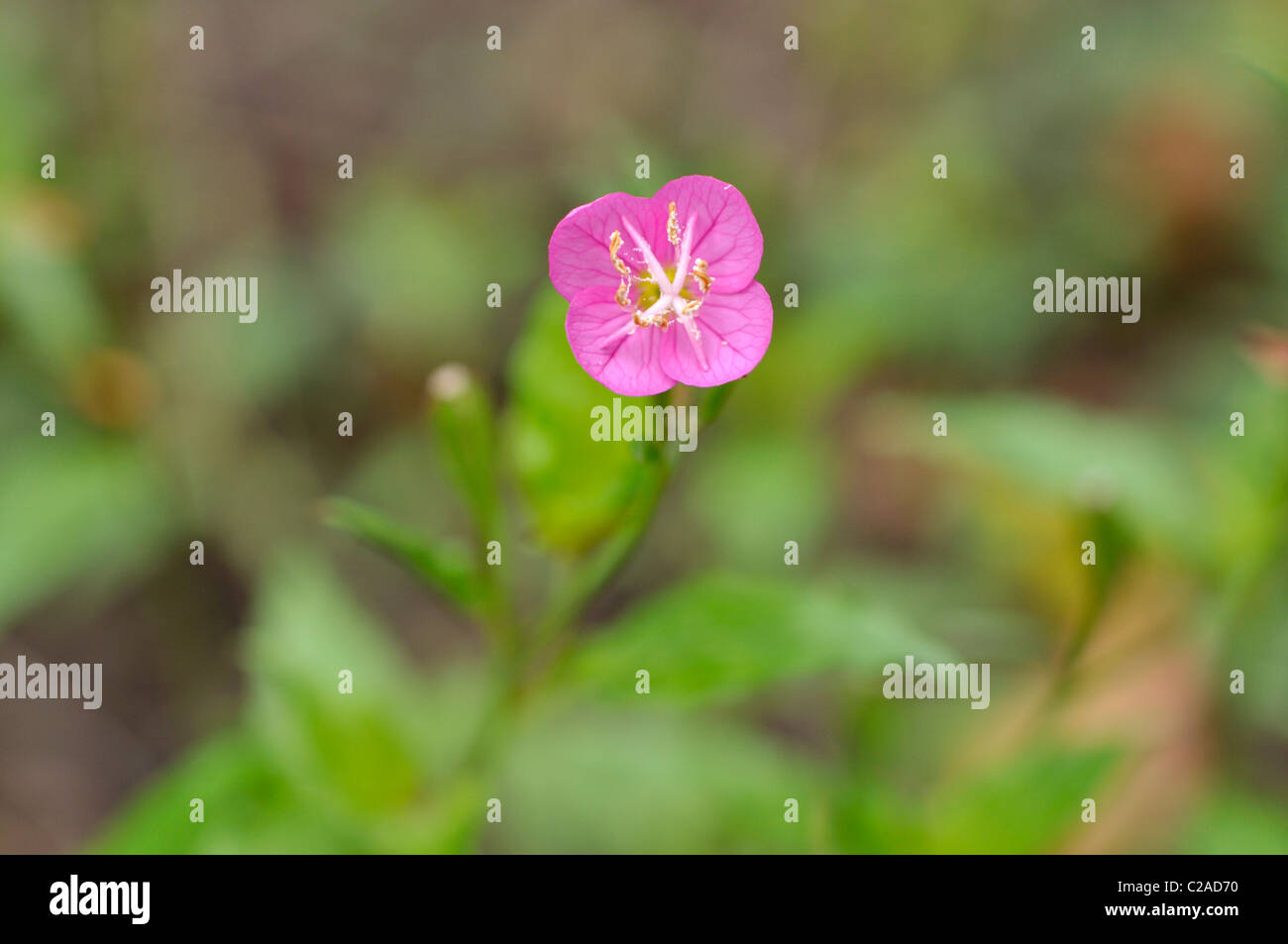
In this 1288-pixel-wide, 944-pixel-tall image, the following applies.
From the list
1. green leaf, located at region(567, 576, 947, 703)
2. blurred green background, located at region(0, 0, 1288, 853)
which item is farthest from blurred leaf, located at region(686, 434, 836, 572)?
green leaf, located at region(567, 576, 947, 703)

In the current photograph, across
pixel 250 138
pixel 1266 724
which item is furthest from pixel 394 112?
pixel 1266 724

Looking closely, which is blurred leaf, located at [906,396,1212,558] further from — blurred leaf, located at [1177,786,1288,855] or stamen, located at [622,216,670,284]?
stamen, located at [622,216,670,284]
